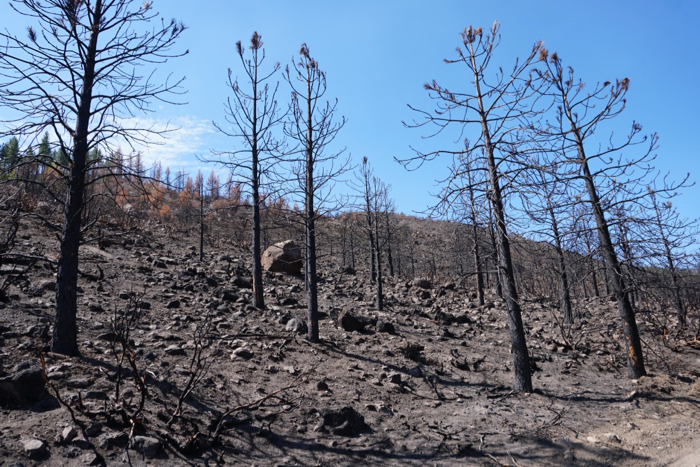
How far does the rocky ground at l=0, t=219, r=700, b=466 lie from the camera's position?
4473mm

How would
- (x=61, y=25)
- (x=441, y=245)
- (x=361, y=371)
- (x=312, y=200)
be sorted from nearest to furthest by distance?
(x=61, y=25) → (x=361, y=371) → (x=312, y=200) → (x=441, y=245)

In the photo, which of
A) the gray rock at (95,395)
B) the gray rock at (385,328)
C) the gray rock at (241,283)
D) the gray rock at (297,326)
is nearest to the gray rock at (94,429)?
the gray rock at (95,395)

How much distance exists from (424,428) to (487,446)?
880 millimetres

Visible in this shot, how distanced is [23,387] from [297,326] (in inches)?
246

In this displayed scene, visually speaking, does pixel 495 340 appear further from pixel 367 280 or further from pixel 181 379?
pixel 367 280

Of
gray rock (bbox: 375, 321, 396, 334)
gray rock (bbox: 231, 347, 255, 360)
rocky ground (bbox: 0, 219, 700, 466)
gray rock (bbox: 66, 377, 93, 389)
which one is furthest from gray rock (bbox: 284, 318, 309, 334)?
gray rock (bbox: 66, 377, 93, 389)

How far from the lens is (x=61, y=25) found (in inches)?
247

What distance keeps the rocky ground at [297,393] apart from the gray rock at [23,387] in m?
0.02

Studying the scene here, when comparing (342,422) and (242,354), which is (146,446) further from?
(242,354)

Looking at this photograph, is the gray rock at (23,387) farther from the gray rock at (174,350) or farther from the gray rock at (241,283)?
the gray rock at (241,283)

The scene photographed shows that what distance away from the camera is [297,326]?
10.4 meters

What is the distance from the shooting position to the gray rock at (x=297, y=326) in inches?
404

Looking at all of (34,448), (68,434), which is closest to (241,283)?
(68,434)

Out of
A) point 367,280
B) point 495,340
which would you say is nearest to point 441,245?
point 367,280
